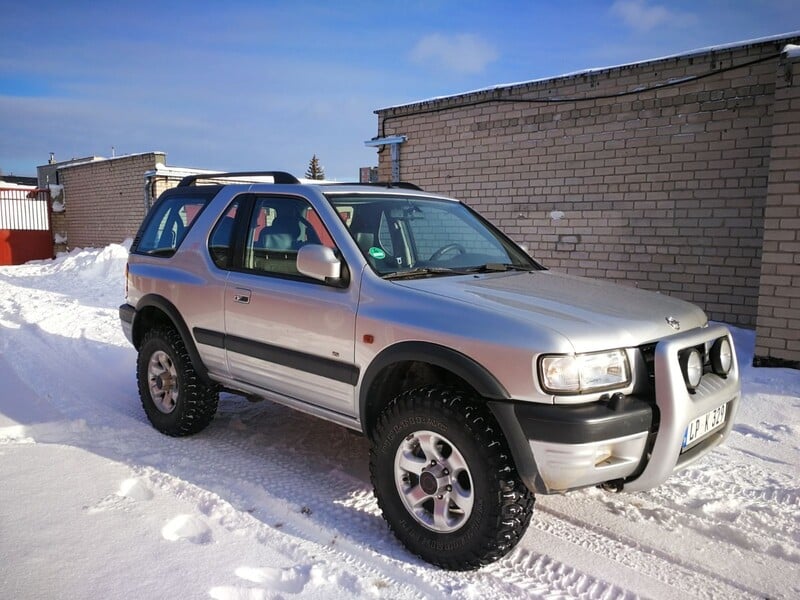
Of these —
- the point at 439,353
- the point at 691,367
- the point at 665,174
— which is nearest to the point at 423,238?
the point at 439,353

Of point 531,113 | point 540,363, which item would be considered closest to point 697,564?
point 540,363

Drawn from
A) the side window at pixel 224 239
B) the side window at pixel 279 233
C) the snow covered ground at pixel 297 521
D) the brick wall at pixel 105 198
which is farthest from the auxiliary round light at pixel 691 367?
the brick wall at pixel 105 198

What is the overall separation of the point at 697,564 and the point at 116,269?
13.6m

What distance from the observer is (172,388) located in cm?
434

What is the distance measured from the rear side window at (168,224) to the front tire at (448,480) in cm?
235

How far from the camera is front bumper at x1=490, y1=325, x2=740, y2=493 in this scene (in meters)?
2.33

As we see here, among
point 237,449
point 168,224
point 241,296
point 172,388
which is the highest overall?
point 168,224

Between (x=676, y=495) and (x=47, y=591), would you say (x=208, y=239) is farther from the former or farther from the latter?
(x=676, y=495)

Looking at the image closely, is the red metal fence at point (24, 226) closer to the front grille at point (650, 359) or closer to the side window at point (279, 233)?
the side window at point (279, 233)

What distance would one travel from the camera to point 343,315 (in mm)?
3070

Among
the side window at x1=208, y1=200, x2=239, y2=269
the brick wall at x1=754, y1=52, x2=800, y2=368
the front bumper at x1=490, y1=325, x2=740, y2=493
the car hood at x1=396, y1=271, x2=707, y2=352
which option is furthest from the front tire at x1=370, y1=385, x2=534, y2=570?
the brick wall at x1=754, y1=52, x2=800, y2=368

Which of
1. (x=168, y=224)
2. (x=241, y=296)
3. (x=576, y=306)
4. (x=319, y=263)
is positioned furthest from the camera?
(x=168, y=224)

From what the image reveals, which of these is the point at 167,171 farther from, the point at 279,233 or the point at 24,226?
the point at 279,233

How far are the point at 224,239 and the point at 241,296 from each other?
1.71ft
